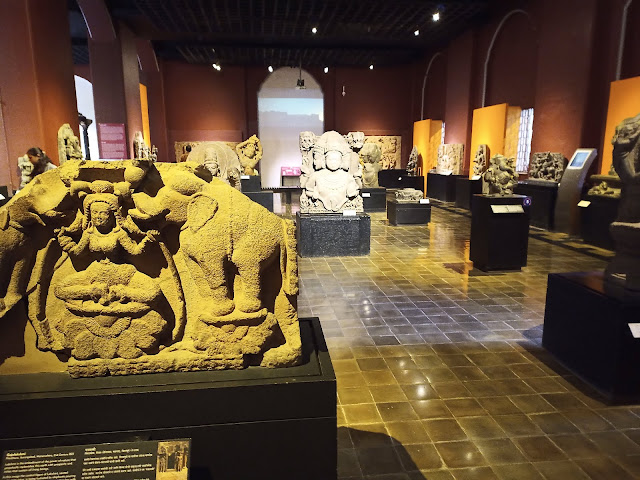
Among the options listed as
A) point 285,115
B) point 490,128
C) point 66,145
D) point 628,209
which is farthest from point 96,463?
point 285,115

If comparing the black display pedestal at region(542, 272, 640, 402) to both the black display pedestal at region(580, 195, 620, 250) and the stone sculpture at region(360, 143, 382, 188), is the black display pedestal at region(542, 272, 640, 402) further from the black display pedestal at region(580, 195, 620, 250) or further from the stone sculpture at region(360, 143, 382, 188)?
the stone sculpture at region(360, 143, 382, 188)

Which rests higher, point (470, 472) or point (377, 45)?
point (377, 45)

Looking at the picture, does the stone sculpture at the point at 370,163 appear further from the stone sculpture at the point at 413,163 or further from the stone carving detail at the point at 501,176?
the stone carving detail at the point at 501,176

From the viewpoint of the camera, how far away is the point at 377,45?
15875mm

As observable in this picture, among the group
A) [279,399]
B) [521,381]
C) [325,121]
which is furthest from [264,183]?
[279,399]

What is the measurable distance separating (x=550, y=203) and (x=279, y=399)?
9.60 metres

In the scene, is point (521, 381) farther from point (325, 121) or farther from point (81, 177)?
point (325, 121)

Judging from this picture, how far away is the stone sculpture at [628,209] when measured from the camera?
3836mm

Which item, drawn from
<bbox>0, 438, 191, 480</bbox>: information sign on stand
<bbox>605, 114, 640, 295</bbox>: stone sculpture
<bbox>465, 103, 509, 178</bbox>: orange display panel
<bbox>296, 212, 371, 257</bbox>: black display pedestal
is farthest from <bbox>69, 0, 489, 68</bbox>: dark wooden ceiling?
<bbox>0, 438, 191, 480</bbox>: information sign on stand

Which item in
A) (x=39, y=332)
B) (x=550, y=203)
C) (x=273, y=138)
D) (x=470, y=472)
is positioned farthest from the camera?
(x=273, y=138)

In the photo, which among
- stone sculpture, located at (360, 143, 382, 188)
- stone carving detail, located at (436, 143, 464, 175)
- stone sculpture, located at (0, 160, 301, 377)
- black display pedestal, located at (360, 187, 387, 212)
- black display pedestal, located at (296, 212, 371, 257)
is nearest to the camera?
stone sculpture, located at (0, 160, 301, 377)

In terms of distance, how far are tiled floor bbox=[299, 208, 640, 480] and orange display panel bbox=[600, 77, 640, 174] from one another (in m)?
3.90

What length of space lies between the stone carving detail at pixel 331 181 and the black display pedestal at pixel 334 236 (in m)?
0.35

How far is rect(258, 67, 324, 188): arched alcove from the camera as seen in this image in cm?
1892
